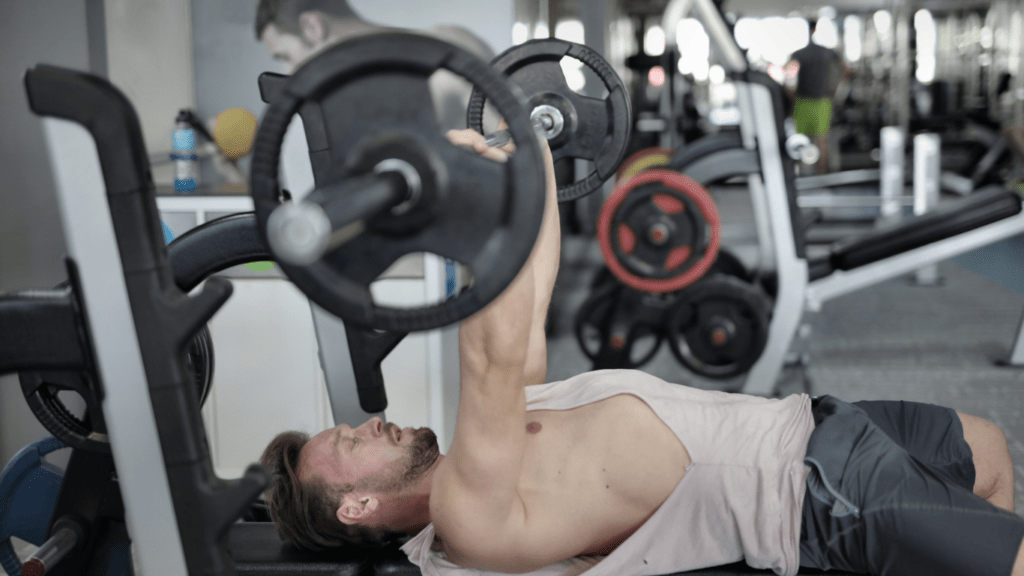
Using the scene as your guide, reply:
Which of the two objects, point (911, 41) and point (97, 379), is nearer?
point (97, 379)

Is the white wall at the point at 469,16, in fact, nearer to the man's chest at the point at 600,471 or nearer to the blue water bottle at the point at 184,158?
the blue water bottle at the point at 184,158

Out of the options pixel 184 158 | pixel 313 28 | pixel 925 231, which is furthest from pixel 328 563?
pixel 925 231

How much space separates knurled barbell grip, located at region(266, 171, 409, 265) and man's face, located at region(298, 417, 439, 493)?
659 millimetres

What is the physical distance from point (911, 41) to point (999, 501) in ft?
33.5

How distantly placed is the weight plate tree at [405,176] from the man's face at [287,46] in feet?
5.65

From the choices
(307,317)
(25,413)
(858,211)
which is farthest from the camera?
(858,211)

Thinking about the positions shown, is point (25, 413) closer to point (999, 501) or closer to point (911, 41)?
point (999, 501)

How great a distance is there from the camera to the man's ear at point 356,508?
1.16 m

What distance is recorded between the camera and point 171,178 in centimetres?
251

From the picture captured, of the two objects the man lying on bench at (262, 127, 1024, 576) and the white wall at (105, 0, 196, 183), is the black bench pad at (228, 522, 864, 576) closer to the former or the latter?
the man lying on bench at (262, 127, 1024, 576)

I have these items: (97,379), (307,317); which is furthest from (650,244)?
(97,379)

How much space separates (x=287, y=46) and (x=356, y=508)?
1613 mm

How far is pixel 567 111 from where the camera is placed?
4.35ft

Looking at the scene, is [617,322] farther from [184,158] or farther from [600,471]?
[600,471]
